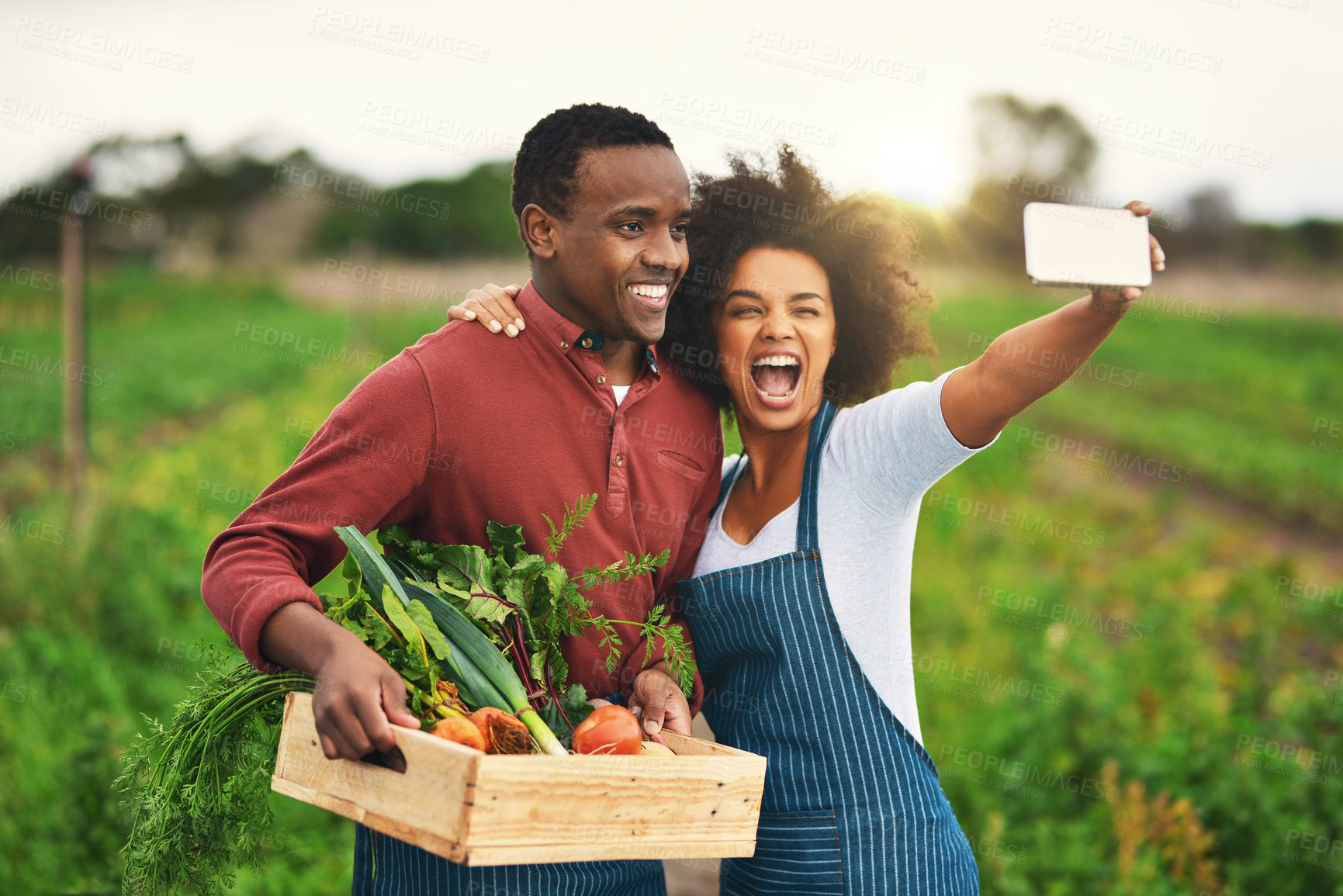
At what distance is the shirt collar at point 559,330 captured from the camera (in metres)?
2.33

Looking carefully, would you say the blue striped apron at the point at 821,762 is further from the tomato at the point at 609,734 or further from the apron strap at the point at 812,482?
the tomato at the point at 609,734

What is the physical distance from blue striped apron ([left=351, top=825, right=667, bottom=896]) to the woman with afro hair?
358 millimetres

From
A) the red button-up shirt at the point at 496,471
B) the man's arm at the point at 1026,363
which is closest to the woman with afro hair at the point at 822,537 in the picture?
the man's arm at the point at 1026,363

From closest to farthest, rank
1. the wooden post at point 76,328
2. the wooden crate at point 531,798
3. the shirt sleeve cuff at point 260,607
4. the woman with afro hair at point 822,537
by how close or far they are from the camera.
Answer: the wooden crate at point 531,798 < the shirt sleeve cuff at point 260,607 < the woman with afro hair at point 822,537 < the wooden post at point 76,328

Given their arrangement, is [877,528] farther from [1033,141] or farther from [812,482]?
[1033,141]

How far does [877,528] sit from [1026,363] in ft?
1.75

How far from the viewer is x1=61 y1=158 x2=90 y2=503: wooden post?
6230 millimetres

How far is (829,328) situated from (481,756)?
1.46 meters

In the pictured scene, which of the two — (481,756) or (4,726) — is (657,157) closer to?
(481,756)

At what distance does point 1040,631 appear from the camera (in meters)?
6.44

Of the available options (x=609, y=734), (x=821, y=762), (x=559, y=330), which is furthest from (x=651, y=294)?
(x=821, y=762)

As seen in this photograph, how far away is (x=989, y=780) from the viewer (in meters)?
4.75

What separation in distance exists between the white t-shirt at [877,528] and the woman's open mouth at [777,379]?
0.56 feet

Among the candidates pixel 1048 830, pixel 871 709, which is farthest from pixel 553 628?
pixel 1048 830
